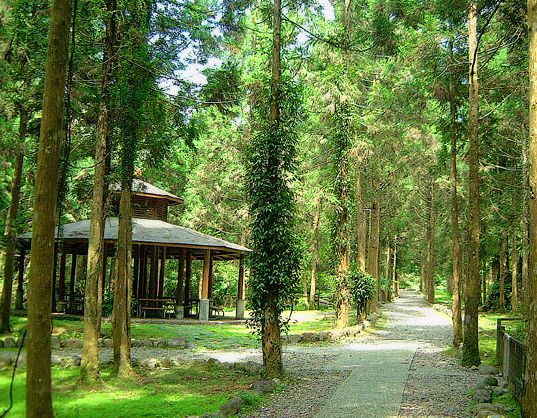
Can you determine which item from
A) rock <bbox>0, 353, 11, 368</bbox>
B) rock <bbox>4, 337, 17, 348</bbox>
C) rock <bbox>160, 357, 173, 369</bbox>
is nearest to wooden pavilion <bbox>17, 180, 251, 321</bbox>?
A: rock <bbox>4, 337, 17, 348</bbox>

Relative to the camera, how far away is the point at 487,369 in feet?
39.0

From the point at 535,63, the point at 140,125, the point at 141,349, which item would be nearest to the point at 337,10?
the point at 140,125

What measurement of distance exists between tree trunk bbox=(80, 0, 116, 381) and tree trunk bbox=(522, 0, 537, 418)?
24.3 ft

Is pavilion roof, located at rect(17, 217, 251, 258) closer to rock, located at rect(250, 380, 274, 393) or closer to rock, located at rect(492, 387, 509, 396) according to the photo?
rock, located at rect(250, 380, 274, 393)

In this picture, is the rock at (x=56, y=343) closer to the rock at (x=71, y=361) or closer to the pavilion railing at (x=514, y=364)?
the rock at (x=71, y=361)

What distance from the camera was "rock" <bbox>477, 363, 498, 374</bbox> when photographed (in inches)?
461

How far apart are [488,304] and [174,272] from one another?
20499 mm

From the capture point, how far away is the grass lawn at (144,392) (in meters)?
8.14

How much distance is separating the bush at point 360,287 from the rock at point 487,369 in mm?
8982

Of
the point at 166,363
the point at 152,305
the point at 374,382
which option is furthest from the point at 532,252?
the point at 152,305

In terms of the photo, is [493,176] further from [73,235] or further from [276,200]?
[73,235]

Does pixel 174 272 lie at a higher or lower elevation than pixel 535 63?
lower

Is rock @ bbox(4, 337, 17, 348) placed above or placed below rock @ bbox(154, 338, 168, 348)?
above

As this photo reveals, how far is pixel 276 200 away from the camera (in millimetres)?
11219
